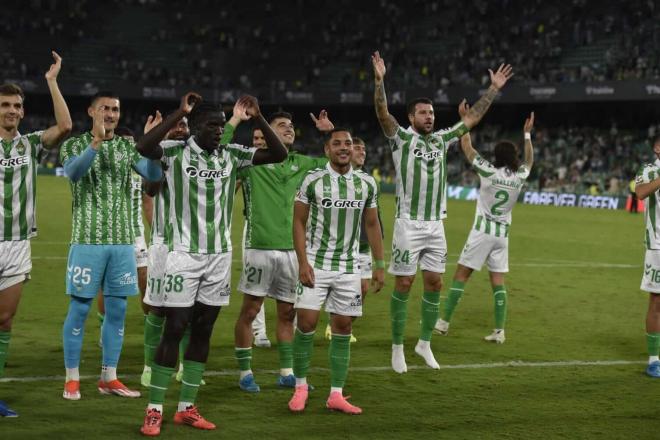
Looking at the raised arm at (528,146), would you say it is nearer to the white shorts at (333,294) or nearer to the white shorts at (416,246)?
the white shorts at (416,246)

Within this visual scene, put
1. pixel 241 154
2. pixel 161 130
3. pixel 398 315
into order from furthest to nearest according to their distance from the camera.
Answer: pixel 398 315
pixel 241 154
pixel 161 130

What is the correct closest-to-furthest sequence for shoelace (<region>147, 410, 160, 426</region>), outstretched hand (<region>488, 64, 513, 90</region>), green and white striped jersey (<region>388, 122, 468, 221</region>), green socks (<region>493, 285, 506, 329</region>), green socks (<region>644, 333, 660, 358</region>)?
shoelace (<region>147, 410, 160, 426</region>), green socks (<region>644, 333, 660, 358</region>), green and white striped jersey (<region>388, 122, 468, 221</region>), outstretched hand (<region>488, 64, 513, 90</region>), green socks (<region>493, 285, 506, 329</region>)

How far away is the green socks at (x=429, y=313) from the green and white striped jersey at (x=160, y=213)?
2.81 m

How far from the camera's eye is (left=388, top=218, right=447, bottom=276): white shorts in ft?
29.3

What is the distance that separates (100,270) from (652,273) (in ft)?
16.8

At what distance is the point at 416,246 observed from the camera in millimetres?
8945

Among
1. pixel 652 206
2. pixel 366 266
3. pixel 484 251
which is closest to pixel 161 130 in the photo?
pixel 366 266

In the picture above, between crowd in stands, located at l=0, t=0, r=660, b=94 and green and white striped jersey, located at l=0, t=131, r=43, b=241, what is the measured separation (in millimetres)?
39652

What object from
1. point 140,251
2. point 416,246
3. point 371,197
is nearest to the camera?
point 371,197

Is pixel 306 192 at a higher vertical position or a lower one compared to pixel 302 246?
higher

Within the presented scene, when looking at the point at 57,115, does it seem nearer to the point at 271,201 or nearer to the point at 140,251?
the point at 271,201

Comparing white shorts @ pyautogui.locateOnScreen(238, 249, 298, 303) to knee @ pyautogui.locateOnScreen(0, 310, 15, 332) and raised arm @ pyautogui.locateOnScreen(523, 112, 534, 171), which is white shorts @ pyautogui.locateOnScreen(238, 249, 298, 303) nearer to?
knee @ pyautogui.locateOnScreen(0, 310, 15, 332)

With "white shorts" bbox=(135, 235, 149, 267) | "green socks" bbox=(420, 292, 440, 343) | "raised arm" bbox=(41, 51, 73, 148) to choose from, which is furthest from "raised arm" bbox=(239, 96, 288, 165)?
"white shorts" bbox=(135, 235, 149, 267)

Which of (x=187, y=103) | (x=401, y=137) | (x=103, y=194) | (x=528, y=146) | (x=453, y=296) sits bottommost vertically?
(x=453, y=296)
